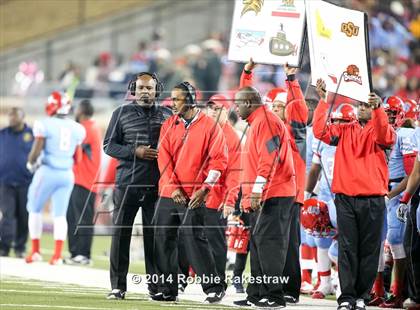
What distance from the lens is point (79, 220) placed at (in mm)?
19219

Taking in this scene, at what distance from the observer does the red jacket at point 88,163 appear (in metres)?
19.7

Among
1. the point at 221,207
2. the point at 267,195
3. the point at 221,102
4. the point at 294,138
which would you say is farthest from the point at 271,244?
the point at 221,102

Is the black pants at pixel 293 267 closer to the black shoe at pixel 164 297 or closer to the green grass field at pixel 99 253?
the black shoe at pixel 164 297

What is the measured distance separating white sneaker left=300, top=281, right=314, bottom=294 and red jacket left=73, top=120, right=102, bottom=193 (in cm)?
506

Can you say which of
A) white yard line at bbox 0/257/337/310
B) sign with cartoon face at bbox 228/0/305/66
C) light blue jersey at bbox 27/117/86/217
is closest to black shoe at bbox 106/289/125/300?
white yard line at bbox 0/257/337/310

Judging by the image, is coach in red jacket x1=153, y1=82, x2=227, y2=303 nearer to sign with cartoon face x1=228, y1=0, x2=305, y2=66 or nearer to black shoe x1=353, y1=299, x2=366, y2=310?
sign with cartoon face x1=228, y1=0, x2=305, y2=66

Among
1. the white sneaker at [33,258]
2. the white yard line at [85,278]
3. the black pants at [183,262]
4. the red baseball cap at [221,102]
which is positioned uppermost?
the red baseball cap at [221,102]

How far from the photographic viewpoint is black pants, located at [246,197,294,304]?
1274 cm

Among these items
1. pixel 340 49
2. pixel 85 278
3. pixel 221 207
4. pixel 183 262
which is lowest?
pixel 85 278

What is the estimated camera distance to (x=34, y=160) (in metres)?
18.8

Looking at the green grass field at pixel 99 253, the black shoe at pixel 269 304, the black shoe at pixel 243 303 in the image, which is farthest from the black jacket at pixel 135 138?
the green grass field at pixel 99 253

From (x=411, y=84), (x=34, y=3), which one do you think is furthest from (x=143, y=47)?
(x=411, y=84)

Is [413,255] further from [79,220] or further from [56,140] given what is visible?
[79,220]

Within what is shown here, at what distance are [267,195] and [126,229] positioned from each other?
1.88 metres
